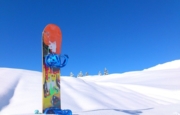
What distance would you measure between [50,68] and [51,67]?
41 millimetres

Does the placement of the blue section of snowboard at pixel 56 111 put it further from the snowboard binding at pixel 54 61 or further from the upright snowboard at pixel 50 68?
the snowboard binding at pixel 54 61

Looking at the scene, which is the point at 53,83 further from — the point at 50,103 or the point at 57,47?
the point at 57,47

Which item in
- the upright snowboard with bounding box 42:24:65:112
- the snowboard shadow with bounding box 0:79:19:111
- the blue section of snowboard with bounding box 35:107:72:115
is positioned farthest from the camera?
the snowboard shadow with bounding box 0:79:19:111

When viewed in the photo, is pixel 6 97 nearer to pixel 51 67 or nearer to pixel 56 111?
pixel 51 67

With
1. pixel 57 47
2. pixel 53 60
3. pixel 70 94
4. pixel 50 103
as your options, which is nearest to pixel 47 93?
pixel 50 103

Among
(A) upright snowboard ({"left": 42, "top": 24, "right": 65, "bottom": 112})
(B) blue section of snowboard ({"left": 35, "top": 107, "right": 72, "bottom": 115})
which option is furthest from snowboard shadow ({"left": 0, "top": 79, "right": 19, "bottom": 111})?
Answer: (B) blue section of snowboard ({"left": 35, "top": 107, "right": 72, "bottom": 115})

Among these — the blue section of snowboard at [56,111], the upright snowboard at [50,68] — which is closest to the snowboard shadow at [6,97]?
the upright snowboard at [50,68]

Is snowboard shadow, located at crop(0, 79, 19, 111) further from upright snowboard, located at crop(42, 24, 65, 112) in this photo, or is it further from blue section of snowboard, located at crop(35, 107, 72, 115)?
blue section of snowboard, located at crop(35, 107, 72, 115)

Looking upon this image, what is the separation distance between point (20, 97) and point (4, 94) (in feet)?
2.27

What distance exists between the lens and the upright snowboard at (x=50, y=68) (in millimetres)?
5352

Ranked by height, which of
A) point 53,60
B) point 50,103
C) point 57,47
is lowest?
point 50,103

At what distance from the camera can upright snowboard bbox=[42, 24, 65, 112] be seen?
17.6 ft

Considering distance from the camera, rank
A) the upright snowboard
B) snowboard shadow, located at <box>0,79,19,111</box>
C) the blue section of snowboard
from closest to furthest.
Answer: the blue section of snowboard
the upright snowboard
snowboard shadow, located at <box>0,79,19,111</box>

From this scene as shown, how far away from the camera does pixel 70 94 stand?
9664 millimetres
